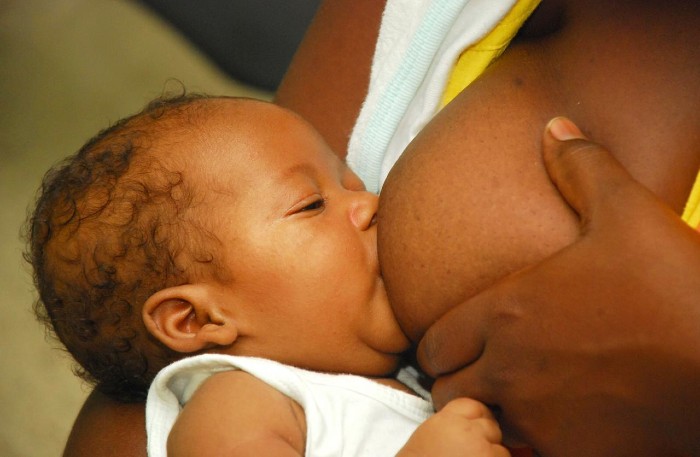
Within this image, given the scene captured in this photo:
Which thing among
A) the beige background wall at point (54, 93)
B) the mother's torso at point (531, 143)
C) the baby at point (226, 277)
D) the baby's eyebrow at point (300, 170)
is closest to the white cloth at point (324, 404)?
the baby at point (226, 277)

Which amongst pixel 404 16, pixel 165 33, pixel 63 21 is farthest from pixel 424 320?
pixel 63 21

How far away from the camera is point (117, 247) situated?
3.20ft

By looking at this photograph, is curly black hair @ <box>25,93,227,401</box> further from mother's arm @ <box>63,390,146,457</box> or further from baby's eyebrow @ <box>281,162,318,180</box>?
→ baby's eyebrow @ <box>281,162,318,180</box>

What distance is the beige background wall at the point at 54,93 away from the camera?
171cm

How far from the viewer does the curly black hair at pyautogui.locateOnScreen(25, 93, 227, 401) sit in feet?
3.20

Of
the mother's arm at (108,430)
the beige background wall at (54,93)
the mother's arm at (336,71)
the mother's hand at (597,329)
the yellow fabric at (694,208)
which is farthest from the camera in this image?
the beige background wall at (54,93)

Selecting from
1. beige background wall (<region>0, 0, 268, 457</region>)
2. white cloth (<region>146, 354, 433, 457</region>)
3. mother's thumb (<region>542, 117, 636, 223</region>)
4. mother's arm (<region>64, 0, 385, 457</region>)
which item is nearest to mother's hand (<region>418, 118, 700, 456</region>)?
mother's thumb (<region>542, 117, 636, 223</region>)

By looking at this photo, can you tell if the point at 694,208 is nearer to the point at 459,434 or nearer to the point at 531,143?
the point at 531,143

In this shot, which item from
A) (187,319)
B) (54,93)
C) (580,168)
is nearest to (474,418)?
(580,168)

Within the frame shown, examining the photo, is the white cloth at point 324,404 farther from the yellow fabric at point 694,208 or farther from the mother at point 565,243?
the yellow fabric at point 694,208

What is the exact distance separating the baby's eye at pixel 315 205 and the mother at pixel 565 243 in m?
0.10

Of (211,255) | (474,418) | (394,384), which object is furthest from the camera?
(394,384)

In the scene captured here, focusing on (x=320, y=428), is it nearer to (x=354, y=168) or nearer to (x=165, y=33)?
(x=354, y=168)

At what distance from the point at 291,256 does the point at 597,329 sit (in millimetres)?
405
